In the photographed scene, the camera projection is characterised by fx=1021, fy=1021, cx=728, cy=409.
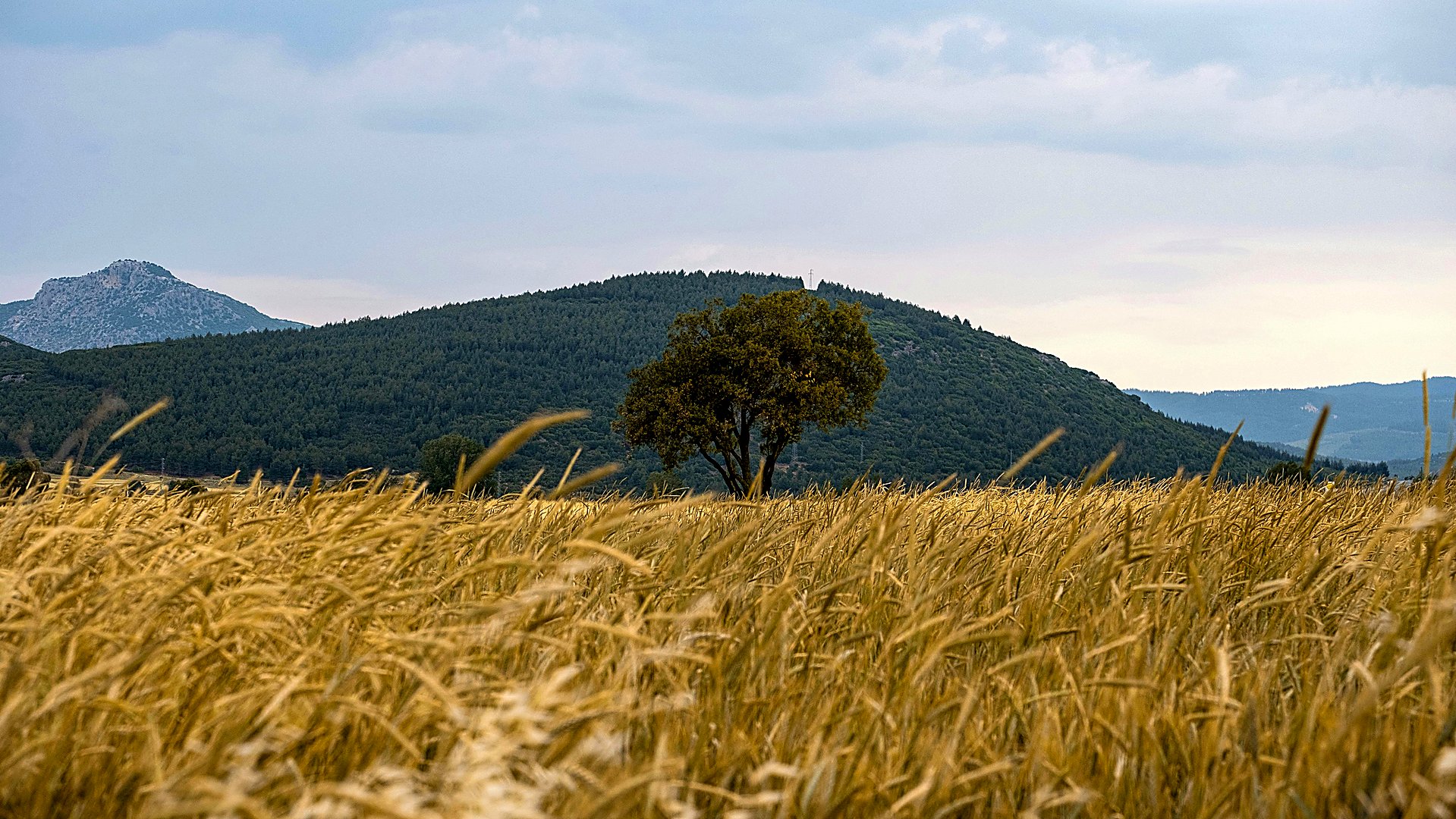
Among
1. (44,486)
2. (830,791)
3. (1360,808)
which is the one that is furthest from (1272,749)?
(44,486)

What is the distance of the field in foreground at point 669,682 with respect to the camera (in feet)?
8.07

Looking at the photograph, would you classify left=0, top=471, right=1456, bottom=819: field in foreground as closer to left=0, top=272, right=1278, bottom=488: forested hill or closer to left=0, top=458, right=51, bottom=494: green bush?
left=0, top=458, right=51, bottom=494: green bush

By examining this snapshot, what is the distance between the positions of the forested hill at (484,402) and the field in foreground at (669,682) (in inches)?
3977

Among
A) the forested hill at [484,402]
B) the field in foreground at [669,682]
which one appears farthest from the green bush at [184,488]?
the forested hill at [484,402]

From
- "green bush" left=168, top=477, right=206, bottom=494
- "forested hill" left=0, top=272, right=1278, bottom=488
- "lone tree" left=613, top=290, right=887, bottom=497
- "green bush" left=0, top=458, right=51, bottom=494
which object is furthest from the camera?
"forested hill" left=0, top=272, right=1278, bottom=488

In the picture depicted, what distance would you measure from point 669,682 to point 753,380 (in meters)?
49.3

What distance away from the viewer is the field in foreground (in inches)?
96.9

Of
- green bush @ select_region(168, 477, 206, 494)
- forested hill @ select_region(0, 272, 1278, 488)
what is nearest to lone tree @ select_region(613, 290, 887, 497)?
green bush @ select_region(168, 477, 206, 494)

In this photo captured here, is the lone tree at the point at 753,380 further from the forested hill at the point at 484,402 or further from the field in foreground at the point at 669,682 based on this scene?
the forested hill at the point at 484,402

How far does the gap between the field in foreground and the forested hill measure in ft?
331

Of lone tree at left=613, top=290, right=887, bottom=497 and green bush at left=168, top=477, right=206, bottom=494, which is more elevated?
lone tree at left=613, top=290, right=887, bottom=497

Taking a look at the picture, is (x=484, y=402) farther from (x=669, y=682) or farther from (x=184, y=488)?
(x=669, y=682)

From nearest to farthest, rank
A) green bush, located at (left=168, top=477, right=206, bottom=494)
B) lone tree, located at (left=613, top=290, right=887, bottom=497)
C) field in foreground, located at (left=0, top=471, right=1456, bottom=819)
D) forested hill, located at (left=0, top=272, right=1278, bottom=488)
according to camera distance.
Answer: field in foreground, located at (left=0, top=471, right=1456, bottom=819), green bush, located at (left=168, top=477, right=206, bottom=494), lone tree, located at (left=613, top=290, right=887, bottom=497), forested hill, located at (left=0, top=272, right=1278, bottom=488)

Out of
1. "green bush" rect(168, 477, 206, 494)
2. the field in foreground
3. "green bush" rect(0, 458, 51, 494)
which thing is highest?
"green bush" rect(0, 458, 51, 494)
